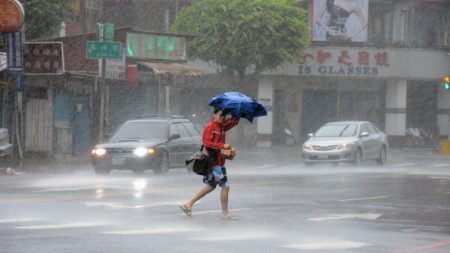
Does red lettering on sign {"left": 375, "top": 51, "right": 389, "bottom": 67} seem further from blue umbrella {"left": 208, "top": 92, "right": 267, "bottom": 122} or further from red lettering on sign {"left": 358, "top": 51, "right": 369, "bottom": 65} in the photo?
blue umbrella {"left": 208, "top": 92, "right": 267, "bottom": 122}

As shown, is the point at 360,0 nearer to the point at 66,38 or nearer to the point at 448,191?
the point at 66,38

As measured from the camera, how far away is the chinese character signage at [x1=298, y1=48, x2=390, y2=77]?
51.5 m

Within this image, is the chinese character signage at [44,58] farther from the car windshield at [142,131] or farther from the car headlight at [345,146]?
the car headlight at [345,146]

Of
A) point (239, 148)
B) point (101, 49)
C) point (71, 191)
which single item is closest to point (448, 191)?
point (71, 191)

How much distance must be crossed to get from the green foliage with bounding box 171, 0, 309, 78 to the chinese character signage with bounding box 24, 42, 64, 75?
16.2m

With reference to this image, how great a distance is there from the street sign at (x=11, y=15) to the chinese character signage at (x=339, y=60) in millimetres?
27774

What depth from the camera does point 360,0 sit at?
2012 inches

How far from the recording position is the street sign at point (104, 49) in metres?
30.3

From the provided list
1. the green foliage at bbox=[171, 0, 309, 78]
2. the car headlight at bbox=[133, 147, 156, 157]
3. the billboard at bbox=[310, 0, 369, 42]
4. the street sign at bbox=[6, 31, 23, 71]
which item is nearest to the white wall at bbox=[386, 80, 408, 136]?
the billboard at bbox=[310, 0, 369, 42]

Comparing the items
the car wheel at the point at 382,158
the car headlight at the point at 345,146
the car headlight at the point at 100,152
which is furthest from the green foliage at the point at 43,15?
the car wheel at the point at 382,158

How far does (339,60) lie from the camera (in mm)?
51531

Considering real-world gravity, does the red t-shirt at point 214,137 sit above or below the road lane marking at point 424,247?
above

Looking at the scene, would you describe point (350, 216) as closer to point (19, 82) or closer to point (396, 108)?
point (19, 82)

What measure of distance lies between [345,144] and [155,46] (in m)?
9.72
